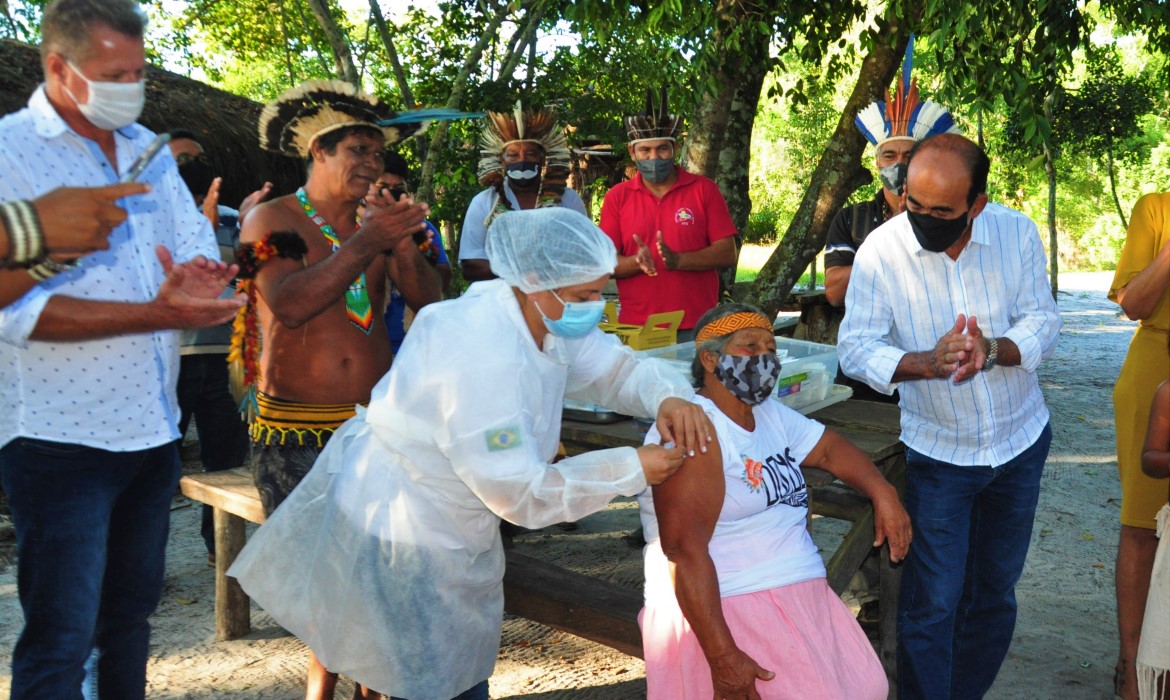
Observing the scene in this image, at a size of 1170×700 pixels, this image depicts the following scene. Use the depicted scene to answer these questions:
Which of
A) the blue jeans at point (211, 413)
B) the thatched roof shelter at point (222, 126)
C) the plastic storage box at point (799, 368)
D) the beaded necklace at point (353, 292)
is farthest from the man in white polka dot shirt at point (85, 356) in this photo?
the thatched roof shelter at point (222, 126)

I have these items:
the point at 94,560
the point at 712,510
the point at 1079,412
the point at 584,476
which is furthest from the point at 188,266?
A: the point at 1079,412

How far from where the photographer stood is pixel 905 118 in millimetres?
4383

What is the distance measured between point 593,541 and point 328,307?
284cm

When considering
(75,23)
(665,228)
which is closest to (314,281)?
(75,23)

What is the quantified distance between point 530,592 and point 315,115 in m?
1.79

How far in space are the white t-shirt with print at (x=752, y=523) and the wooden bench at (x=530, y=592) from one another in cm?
51

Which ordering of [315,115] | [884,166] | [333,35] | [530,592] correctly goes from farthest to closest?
[333,35]
[884,166]
[530,592]
[315,115]

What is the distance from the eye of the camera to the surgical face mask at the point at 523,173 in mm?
5410

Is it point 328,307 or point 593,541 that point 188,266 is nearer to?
point 328,307

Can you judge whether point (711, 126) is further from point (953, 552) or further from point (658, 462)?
point (658, 462)

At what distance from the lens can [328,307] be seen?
3262mm

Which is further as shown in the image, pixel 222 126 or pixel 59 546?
pixel 222 126

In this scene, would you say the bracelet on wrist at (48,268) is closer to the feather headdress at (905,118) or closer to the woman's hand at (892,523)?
the woman's hand at (892,523)

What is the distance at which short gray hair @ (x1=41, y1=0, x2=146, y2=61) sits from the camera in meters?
2.27
